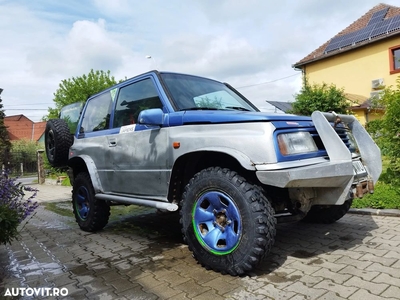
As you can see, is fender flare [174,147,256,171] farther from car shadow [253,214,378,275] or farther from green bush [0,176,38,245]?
green bush [0,176,38,245]

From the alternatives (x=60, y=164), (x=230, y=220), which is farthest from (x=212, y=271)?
(x=60, y=164)

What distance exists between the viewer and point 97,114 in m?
4.48

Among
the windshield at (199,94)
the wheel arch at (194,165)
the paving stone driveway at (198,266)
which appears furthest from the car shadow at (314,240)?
the windshield at (199,94)

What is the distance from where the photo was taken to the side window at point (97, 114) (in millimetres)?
4227

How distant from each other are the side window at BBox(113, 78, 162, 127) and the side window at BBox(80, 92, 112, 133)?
0.84 feet

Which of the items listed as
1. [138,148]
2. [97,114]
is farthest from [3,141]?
[138,148]

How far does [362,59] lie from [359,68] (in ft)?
1.58

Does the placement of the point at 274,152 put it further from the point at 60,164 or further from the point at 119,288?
the point at 60,164

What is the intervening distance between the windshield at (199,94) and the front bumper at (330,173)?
1.19 m

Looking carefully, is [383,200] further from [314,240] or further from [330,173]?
[330,173]

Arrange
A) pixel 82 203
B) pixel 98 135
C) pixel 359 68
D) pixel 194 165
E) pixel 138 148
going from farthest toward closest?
pixel 359 68 < pixel 82 203 < pixel 98 135 < pixel 138 148 < pixel 194 165

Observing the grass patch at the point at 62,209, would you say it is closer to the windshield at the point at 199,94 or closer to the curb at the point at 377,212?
the windshield at the point at 199,94

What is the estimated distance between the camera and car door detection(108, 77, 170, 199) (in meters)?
3.25

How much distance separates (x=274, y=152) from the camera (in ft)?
7.89
